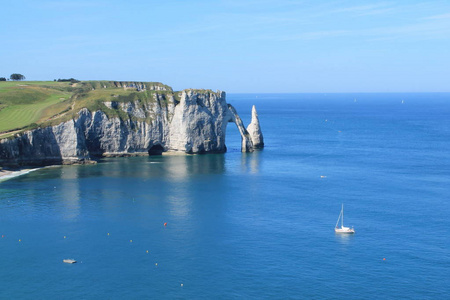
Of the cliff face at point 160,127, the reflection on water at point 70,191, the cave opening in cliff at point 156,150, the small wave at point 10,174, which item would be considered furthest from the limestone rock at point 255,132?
the small wave at point 10,174

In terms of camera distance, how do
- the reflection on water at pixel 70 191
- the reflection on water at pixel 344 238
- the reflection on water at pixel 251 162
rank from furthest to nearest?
the reflection on water at pixel 251 162, the reflection on water at pixel 70 191, the reflection on water at pixel 344 238

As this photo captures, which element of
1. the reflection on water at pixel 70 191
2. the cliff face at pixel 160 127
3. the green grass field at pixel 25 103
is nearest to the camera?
the reflection on water at pixel 70 191

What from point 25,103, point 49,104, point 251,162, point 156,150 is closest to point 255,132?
point 251,162

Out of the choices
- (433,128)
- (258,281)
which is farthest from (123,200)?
(433,128)

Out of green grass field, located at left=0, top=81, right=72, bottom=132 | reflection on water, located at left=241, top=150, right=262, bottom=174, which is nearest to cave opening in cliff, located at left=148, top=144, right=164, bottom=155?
reflection on water, located at left=241, top=150, right=262, bottom=174

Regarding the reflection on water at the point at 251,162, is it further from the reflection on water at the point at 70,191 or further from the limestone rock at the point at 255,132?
the reflection on water at the point at 70,191

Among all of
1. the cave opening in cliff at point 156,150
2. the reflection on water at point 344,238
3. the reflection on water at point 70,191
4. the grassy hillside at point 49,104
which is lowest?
the reflection on water at point 344,238

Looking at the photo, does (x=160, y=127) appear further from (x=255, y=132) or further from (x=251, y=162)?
(x=251, y=162)
